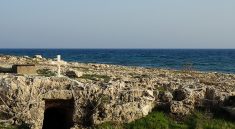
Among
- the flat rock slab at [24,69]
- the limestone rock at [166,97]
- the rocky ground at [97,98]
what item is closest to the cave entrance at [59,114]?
the rocky ground at [97,98]

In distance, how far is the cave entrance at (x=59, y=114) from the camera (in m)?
24.7

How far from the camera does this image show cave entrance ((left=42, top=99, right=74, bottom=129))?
81.1 feet

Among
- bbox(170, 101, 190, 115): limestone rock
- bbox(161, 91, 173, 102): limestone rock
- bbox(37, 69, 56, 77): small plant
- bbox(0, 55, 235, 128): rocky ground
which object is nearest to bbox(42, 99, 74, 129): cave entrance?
bbox(0, 55, 235, 128): rocky ground

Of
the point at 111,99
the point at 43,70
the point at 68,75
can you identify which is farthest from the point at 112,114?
the point at 43,70

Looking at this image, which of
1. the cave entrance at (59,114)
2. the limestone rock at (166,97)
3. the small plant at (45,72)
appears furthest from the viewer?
the small plant at (45,72)

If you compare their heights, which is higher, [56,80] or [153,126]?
[56,80]

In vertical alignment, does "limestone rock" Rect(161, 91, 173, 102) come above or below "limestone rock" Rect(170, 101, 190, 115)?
above

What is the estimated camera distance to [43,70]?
30.5 meters

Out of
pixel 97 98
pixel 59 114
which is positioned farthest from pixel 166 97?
pixel 59 114

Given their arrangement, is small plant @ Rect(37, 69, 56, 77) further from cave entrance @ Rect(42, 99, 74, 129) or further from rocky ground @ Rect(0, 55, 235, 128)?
rocky ground @ Rect(0, 55, 235, 128)

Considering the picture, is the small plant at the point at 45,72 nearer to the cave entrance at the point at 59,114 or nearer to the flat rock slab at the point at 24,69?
the flat rock slab at the point at 24,69

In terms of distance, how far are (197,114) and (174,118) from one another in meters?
1.14

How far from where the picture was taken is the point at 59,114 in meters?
26.7

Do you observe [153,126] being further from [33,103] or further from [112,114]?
[33,103]
